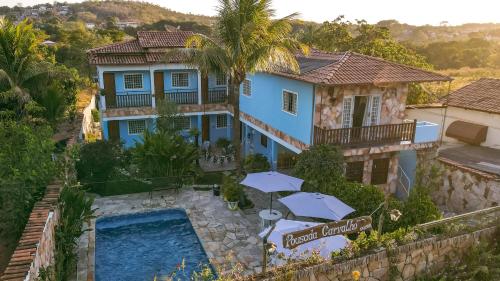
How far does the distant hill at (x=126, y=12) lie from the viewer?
12277cm

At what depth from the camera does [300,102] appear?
17.9 metres

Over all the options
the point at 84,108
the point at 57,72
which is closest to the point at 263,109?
the point at 57,72

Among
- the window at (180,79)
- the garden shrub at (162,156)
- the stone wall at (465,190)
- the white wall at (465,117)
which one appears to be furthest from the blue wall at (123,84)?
the stone wall at (465,190)

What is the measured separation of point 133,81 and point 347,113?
14.6 m

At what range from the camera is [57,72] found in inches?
789

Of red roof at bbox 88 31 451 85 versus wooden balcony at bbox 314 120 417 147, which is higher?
red roof at bbox 88 31 451 85

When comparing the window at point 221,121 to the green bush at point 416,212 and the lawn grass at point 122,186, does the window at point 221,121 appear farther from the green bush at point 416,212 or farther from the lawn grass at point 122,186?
the green bush at point 416,212

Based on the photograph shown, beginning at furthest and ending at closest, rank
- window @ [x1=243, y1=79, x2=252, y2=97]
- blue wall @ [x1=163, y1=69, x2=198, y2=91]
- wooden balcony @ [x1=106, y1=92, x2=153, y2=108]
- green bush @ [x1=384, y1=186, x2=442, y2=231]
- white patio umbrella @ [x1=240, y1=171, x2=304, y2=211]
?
blue wall @ [x1=163, y1=69, x2=198, y2=91] < wooden balcony @ [x1=106, y1=92, x2=153, y2=108] < window @ [x1=243, y1=79, x2=252, y2=97] < white patio umbrella @ [x1=240, y1=171, x2=304, y2=211] < green bush @ [x1=384, y1=186, x2=442, y2=231]

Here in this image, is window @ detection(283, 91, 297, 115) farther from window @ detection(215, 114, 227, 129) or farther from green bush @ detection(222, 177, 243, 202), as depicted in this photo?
window @ detection(215, 114, 227, 129)

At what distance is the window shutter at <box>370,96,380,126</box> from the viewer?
18125 millimetres

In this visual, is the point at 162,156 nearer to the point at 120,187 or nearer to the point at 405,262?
the point at 120,187

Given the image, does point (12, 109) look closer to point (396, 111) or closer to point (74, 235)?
point (74, 235)

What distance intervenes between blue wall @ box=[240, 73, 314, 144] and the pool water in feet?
21.1

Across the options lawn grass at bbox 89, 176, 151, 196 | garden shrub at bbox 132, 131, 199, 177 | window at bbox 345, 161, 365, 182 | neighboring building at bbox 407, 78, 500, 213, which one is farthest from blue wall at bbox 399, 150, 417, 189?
lawn grass at bbox 89, 176, 151, 196
